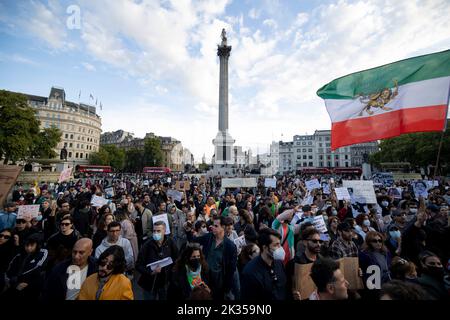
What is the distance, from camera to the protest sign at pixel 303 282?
8.64 ft

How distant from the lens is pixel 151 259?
3633 mm

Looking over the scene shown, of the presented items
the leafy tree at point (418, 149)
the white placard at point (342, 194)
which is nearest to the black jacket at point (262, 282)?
the white placard at point (342, 194)

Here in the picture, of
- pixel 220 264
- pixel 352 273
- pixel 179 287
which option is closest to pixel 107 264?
pixel 179 287

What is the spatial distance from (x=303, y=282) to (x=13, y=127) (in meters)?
43.7

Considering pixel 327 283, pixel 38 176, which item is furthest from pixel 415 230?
pixel 38 176

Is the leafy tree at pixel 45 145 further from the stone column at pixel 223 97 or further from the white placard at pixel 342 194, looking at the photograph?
the white placard at pixel 342 194

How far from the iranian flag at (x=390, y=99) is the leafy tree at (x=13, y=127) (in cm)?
4117

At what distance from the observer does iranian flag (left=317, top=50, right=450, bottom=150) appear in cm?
544

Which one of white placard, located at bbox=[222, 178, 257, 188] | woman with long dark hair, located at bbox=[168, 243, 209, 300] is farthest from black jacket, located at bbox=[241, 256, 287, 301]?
white placard, located at bbox=[222, 178, 257, 188]

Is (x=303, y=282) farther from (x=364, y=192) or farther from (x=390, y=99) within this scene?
(x=364, y=192)

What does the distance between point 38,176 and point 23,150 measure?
4298 millimetres

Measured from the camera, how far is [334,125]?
23.1ft

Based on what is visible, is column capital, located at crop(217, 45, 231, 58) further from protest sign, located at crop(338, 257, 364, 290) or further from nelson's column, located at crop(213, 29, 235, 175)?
protest sign, located at crop(338, 257, 364, 290)
